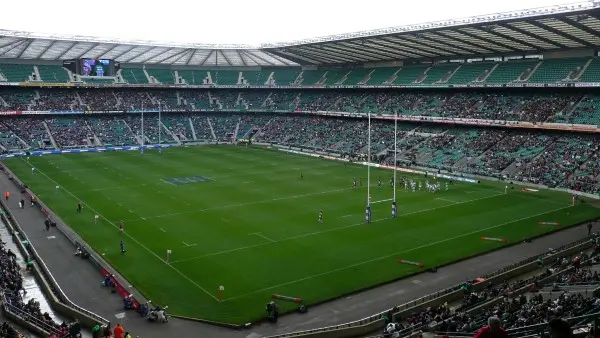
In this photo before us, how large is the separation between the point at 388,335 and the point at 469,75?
6094 centimetres

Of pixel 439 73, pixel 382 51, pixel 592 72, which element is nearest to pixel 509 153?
pixel 592 72

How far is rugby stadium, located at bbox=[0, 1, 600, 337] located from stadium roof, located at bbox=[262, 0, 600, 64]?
393 mm

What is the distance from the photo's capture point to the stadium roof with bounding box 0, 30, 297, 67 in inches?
3036

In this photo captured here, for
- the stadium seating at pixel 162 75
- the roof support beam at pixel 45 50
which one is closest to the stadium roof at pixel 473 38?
the stadium seating at pixel 162 75

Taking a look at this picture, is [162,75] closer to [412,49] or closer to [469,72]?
[412,49]

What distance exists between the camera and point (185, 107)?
4013 inches

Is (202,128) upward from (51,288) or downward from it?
upward

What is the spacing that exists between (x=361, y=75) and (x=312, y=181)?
42.1 meters

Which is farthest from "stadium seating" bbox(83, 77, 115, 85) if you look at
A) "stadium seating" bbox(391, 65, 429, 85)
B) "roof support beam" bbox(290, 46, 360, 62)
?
"stadium seating" bbox(391, 65, 429, 85)

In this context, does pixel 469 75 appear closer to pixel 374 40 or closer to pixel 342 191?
pixel 374 40

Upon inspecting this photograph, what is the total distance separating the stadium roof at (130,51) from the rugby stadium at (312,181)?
0.52 meters

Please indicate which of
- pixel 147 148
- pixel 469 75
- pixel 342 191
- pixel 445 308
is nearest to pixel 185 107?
pixel 147 148

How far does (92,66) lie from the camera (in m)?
91.6

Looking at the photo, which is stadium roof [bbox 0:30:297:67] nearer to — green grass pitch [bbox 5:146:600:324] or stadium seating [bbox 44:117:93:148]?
stadium seating [bbox 44:117:93:148]
